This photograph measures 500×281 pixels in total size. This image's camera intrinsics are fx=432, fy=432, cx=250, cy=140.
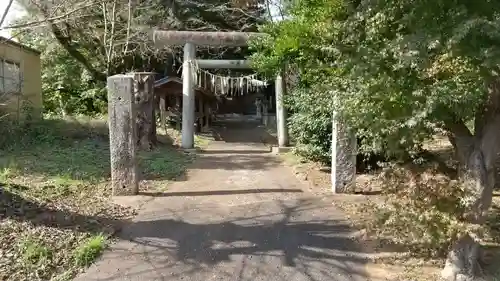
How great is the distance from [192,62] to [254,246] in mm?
7979

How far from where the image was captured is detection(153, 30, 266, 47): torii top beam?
11062 millimetres

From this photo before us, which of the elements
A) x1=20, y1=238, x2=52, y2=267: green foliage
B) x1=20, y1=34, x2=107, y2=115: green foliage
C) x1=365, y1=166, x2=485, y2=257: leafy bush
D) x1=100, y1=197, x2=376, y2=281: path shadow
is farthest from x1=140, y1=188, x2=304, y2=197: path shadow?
x1=20, y1=34, x2=107, y2=115: green foliage

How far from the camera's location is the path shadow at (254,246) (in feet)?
13.8

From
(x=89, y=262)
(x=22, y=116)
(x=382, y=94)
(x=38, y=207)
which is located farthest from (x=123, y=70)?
(x=382, y=94)

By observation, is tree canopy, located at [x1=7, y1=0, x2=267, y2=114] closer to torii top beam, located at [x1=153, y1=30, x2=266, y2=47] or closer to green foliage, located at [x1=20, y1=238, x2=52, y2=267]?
torii top beam, located at [x1=153, y1=30, x2=266, y2=47]

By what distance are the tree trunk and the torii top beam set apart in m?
7.74

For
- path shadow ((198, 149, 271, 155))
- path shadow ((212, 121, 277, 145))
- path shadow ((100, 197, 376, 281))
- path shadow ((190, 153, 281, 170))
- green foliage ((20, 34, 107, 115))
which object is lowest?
path shadow ((100, 197, 376, 281))

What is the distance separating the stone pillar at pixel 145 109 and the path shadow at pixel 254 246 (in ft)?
18.9

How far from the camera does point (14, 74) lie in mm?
13008

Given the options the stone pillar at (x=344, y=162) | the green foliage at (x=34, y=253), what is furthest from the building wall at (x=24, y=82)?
the stone pillar at (x=344, y=162)

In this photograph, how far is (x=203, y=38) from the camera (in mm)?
11422

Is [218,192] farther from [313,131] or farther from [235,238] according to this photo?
[313,131]

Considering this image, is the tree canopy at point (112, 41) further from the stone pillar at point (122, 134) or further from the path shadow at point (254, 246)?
the path shadow at point (254, 246)

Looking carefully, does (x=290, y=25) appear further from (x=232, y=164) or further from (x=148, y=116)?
(x=148, y=116)
